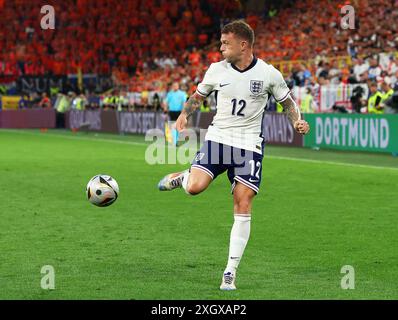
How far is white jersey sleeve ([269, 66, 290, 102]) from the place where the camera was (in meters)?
7.89

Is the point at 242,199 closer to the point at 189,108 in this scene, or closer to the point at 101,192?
the point at 189,108

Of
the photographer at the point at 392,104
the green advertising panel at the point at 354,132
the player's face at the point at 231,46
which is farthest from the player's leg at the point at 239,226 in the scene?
the photographer at the point at 392,104

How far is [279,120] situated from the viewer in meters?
29.2

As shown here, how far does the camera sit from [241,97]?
7828 millimetres

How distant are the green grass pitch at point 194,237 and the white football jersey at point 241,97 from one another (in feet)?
3.99

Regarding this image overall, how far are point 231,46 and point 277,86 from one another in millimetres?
591

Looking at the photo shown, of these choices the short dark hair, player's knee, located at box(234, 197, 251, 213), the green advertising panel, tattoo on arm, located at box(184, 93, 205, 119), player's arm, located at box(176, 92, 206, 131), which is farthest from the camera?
the green advertising panel

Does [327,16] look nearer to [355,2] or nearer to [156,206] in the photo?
[355,2]

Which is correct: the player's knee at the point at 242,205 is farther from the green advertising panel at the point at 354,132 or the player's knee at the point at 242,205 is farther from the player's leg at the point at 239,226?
the green advertising panel at the point at 354,132

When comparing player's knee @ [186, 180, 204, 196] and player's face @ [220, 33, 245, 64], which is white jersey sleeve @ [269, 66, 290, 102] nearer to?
player's face @ [220, 33, 245, 64]

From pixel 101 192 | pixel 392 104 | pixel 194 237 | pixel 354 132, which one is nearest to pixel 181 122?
pixel 101 192

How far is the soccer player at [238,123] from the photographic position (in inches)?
303

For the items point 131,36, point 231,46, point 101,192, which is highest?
point 131,36

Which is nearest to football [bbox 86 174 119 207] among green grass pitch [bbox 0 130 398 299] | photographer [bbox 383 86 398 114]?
green grass pitch [bbox 0 130 398 299]
